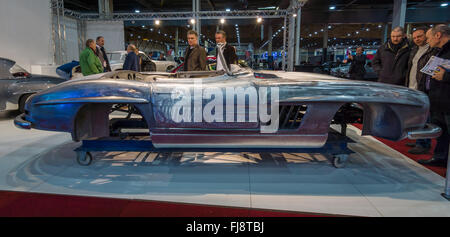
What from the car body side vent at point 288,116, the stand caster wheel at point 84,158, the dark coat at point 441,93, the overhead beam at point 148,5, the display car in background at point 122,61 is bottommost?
the stand caster wheel at point 84,158

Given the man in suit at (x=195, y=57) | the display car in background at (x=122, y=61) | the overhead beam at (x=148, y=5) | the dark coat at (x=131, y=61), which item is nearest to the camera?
the man in suit at (x=195, y=57)

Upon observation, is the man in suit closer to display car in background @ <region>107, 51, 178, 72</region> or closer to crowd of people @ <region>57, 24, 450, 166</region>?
crowd of people @ <region>57, 24, 450, 166</region>

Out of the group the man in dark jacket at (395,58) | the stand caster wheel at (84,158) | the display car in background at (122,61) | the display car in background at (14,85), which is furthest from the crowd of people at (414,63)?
the display car in background at (122,61)

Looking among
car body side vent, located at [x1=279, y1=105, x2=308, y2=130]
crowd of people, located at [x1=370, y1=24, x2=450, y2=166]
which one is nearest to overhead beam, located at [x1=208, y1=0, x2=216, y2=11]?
crowd of people, located at [x1=370, y1=24, x2=450, y2=166]

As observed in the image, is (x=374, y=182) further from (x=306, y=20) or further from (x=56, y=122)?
(x=306, y=20)

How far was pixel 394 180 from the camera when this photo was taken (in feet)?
8.39

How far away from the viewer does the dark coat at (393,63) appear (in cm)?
362

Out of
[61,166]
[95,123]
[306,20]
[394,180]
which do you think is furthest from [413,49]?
[306,20]

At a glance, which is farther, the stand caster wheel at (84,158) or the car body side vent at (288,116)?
the stand caster wheel at (84,158)

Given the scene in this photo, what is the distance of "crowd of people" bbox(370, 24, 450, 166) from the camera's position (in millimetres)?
2803

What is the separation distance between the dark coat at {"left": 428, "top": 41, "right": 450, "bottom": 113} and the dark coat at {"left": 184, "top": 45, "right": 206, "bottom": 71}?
2.96m

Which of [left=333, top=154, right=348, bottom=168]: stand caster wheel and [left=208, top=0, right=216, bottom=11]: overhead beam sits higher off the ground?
[left=208, top=0, right=216, bottom=11]: overhead beam

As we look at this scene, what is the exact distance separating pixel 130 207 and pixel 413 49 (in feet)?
12.8

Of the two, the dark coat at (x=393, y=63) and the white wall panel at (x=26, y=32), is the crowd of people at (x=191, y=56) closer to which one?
the dark coat at (x=393, y=63)
